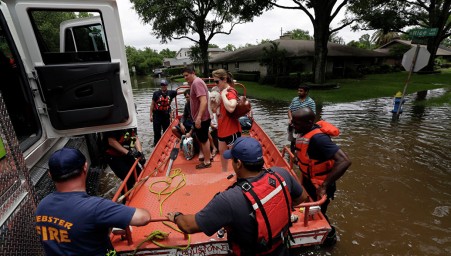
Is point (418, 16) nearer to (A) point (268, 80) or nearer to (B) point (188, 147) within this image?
(A) point (268, 80)

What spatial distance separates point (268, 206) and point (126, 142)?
2.95m

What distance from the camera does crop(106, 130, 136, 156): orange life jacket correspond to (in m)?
3.65

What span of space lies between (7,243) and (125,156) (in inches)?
79.2

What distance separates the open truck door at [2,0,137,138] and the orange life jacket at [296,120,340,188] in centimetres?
227

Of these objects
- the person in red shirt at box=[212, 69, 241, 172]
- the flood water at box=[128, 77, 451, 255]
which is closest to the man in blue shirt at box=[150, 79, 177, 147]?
the flood water at box=[128, 77, 451, 255]

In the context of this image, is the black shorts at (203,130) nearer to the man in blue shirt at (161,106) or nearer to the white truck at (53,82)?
the white truck at (53,82)

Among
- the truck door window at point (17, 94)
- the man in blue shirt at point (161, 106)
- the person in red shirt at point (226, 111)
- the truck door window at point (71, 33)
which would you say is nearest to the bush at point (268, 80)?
the man in blue shirt at point (161, 106)

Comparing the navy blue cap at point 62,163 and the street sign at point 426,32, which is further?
the street sign at point 426,32

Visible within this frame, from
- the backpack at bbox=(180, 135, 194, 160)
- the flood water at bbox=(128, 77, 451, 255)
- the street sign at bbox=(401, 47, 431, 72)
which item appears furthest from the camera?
the street sign at bbox=(401, 47, 431, 72)

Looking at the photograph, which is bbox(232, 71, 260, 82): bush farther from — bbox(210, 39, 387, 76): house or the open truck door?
the open truck door

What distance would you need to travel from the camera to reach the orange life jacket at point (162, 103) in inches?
273

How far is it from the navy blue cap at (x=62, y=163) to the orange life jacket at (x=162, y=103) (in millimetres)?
5379

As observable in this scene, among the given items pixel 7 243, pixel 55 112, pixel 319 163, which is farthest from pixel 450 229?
pixel 55 112

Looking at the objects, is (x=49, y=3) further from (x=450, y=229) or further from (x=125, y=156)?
(x=450, y=229)
